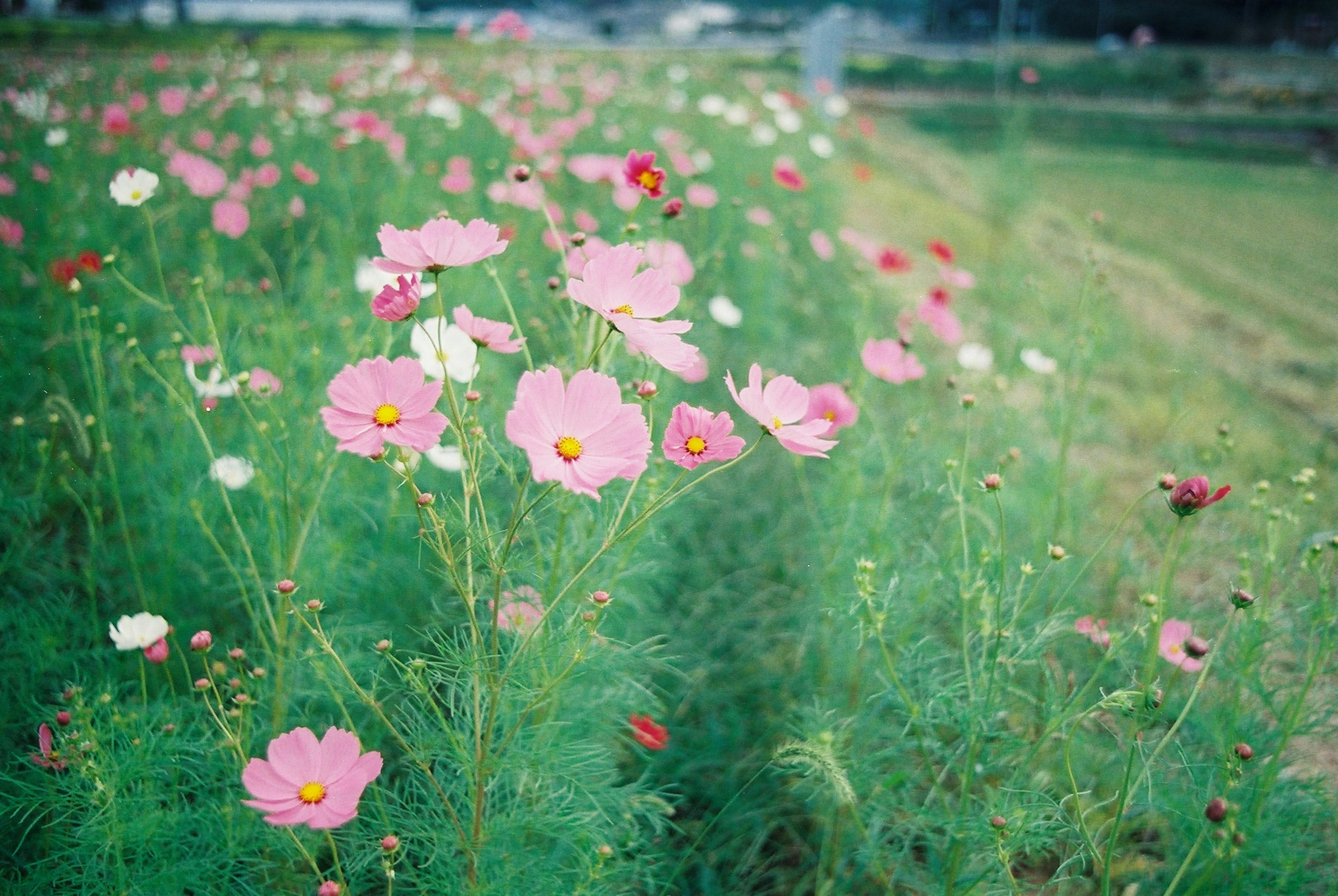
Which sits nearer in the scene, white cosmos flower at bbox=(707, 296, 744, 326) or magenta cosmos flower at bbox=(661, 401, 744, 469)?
magenta cosmos flower at bbox=(661, 401, 744, 469)

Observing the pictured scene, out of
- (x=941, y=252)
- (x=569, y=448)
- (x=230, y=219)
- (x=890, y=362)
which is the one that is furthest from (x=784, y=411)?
(x=230, y=219)

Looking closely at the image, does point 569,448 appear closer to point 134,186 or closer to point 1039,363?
point 134,186

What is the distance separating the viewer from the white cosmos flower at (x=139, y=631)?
2.63 ft

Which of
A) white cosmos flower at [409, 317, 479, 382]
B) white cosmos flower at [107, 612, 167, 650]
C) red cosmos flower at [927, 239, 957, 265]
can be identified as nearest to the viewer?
white cosmos flower at [107, 612, 167, 650]

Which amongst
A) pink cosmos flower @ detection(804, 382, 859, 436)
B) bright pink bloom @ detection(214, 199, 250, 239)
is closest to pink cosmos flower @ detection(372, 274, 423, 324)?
pink cosmos flower @ detection(804, 382, 859, 436)

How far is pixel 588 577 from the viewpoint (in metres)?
0.99

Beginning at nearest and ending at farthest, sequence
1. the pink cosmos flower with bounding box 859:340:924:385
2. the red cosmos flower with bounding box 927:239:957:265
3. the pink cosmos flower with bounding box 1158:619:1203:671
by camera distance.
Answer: the pink cosmos flower with bounding box 1158:619:1203:671 < the pink cosmos flower with bounding box 859:340:924:385 < the red cosmos flower with bounding box 927:239:957:265

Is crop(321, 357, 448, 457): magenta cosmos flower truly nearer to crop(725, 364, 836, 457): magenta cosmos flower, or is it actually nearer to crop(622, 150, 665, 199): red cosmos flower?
crop(725, 364, 836, 457): magenta cosmos flower

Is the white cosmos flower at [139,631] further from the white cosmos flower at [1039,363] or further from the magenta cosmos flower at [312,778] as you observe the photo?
the white cosmos flower at [1039,363]

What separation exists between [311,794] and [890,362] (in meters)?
0.97

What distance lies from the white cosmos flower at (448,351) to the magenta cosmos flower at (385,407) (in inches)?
10.3

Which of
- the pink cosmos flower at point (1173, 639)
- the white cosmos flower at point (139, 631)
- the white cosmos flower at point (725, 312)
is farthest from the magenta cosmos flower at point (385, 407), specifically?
the white cosmos flower at point (725, 312)

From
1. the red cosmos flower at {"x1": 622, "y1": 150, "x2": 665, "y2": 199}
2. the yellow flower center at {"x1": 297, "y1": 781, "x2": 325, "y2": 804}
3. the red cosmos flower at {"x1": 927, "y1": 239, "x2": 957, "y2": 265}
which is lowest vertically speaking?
the yellow flower center at {"x1": 297, "y1": 781, "x2": 325, "y2": 804}

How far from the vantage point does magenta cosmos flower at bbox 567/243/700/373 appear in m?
0.59
